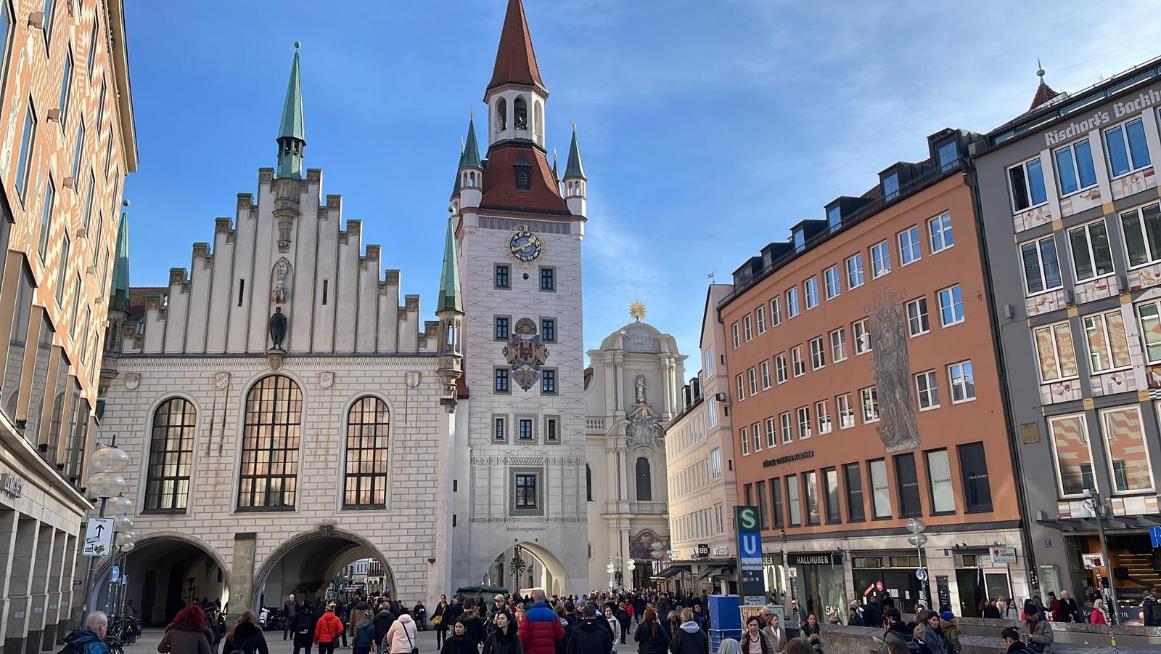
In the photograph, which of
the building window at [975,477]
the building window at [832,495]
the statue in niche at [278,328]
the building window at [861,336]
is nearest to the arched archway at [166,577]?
the statue in niche at [278,328]

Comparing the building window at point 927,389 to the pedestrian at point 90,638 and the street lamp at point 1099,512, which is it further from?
the pedestrian at point 90,638

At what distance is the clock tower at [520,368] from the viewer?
45.8 m

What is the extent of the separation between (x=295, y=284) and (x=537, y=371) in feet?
43.3

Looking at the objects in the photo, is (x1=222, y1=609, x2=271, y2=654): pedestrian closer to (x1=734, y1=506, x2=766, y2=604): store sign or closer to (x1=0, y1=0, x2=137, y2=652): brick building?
(x1=0, y1=0, x2=137, y2=652): brick building

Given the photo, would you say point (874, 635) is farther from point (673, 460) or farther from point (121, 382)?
point (673, 460)

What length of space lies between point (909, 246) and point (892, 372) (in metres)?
4.50

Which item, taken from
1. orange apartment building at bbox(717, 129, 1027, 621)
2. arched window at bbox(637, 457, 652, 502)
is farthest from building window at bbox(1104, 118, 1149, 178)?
arched window at bbox(637, 457, 652, 502)

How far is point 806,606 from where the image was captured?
36750mm

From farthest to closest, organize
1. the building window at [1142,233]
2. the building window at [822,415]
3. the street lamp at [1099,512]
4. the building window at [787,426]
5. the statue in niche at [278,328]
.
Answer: the statue in niche at [278,328]
the building window at [787,426]
the building window at [822,415]
the building window at [1142,233]
the street lamp at [1099,512]

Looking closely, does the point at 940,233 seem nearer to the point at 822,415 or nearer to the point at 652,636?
Answer: the point at 822,415

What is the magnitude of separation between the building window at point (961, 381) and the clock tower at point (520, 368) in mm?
21459

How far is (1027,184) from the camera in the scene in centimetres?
2831

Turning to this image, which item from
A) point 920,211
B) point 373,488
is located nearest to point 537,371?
point 373,488

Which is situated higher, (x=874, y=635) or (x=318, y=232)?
(x=318, y=232)
